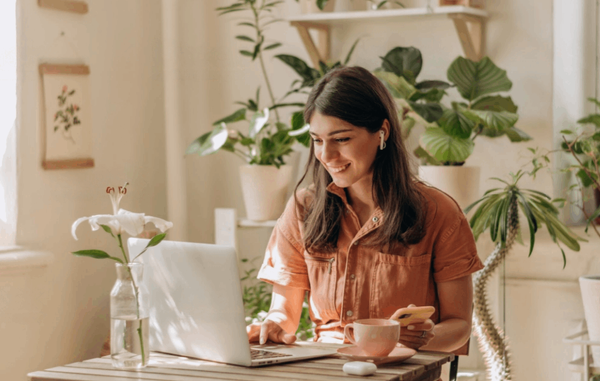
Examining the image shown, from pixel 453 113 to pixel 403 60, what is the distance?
356mm

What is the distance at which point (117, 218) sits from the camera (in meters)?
1.49

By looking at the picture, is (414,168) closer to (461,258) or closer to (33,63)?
(461,258)

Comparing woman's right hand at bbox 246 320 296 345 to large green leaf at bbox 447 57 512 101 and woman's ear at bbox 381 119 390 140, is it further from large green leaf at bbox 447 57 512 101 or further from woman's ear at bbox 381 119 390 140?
large green leaf at bbox 447 57 512 101

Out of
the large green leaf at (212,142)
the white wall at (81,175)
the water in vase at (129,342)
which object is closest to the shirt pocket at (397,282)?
the water in vase at (129,342)

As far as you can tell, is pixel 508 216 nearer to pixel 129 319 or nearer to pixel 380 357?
pixel 380 357

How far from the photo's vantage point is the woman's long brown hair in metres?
1.83

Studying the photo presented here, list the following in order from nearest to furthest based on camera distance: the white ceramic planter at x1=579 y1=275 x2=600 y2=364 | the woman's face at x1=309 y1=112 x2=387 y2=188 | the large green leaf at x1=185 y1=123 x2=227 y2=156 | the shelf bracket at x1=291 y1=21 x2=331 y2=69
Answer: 1. the woman's face at x1=309 y1=112 x2=387 y2=188
2. the white ceramic planter at x1=579 y1=275 x2=600 y2=364
3. the large green leaf at x1=185 y1=123 x2=227 y2=156
4. the shelf bracket at x1=291 y1=21 x2=331 y2=69

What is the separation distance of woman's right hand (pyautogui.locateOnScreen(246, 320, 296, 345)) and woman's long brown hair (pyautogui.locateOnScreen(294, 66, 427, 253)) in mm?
265

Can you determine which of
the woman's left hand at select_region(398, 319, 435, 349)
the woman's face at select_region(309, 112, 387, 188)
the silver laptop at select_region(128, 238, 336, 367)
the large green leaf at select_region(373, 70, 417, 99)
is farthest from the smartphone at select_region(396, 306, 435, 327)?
the large green leaf at select_region(373, 70, 417, 99)

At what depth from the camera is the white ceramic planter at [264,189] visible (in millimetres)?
3018

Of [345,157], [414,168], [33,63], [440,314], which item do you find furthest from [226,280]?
[33,63]

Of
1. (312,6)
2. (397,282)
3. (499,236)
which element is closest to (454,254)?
(397,282)

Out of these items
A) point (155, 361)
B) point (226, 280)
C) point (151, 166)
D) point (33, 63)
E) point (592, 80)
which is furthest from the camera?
point (151, 166)

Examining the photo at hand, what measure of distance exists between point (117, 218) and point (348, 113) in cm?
61
